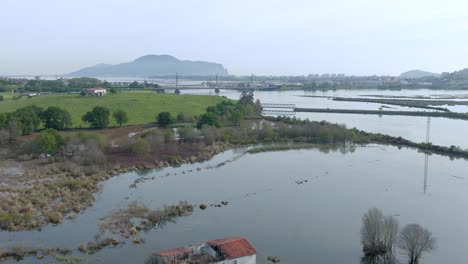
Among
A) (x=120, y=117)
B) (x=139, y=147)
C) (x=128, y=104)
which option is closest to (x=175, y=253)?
(x=139, y=147)

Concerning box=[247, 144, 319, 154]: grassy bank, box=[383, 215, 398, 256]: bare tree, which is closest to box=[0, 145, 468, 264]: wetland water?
box=[383, 215, 398, 256]: bare tree

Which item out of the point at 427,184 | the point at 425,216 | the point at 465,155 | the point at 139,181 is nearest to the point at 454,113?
the point at 465,155

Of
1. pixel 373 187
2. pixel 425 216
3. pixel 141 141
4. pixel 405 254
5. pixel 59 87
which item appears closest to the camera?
pixel 405 254

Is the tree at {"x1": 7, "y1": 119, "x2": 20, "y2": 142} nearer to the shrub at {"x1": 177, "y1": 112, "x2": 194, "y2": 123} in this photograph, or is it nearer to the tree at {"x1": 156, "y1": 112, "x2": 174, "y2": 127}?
the tree at {"x1": 156, "y1": 112, "x2": 174, "y2": 127}

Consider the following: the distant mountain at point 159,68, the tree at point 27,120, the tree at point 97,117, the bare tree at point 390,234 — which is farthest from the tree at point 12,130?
the distant mountain at point 159,68

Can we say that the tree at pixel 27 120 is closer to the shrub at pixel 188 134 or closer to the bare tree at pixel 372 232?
the shrub at pixel 188 134

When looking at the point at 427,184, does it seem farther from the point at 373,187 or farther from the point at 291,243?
the point at 291,243

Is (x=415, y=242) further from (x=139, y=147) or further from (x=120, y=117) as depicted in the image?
(x=120, y=117)
